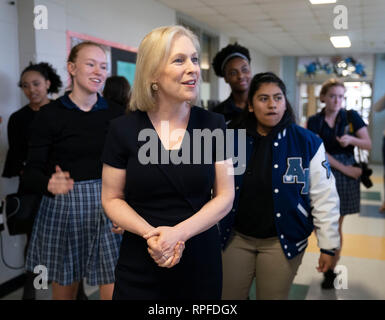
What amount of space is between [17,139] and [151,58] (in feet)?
6.21

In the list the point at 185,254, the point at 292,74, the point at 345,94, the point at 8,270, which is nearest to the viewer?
the point at 185,254

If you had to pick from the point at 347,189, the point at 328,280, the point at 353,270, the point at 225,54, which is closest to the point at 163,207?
the point at 225,54

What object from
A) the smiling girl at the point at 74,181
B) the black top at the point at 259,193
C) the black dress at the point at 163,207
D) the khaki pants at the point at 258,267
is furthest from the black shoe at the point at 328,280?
the black dress at the point at 163,207

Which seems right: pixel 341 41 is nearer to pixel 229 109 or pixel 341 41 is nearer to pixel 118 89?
pixel 229 109

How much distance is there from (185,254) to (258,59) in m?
1.07

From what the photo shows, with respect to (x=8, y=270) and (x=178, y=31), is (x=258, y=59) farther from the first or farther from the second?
(x=8, y=270)

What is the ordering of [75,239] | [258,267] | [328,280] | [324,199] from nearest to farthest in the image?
[324,199] → [258,267] → [75,239] → [328,280]

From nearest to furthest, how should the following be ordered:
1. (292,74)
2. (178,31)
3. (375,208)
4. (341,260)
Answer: (178,31) → (292,74) → (341,260) → (375,208)

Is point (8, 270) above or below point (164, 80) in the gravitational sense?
below

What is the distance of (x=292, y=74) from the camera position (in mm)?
1691

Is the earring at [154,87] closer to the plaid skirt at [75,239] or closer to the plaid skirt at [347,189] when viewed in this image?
the plaid skirt at [75,239]

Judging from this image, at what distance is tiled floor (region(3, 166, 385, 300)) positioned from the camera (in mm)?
1760

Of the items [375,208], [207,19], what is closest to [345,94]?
[207,19]

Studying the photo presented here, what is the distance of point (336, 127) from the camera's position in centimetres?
222
